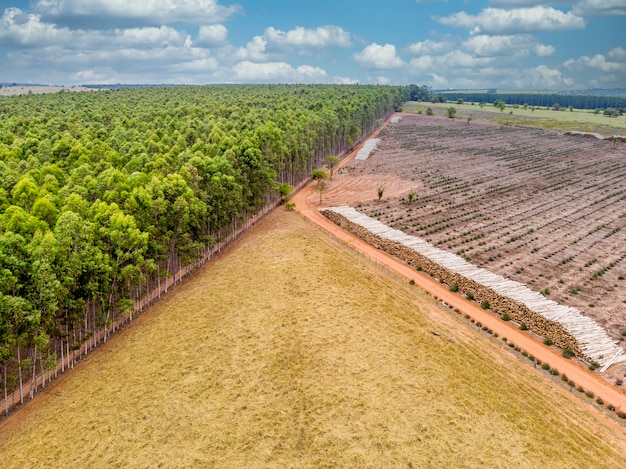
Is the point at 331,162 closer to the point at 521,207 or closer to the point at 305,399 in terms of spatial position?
the point at 521,207

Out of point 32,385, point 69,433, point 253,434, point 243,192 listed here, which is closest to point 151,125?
point 243,192

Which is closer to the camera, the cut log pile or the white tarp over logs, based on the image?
the cut log pile

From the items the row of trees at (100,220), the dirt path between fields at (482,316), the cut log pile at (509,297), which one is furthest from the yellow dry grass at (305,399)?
the cut log pile at (509,297)

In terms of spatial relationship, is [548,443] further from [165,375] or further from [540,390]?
[165,375]

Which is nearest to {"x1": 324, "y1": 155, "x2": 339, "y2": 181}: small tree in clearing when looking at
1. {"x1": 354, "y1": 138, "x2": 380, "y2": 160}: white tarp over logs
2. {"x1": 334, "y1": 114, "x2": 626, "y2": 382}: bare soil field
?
{"x1": 334, "y1": 114, "x2": 626, "y2": 382}: bare soil field

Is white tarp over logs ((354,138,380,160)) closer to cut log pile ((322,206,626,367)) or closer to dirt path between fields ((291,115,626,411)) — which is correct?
dirt path between fields ((291,115,626,411))
